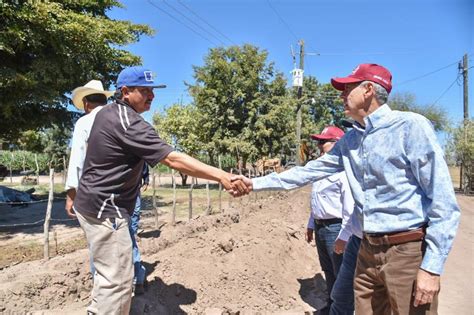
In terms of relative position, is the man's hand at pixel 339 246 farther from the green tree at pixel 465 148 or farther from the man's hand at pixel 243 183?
the green tree at pixel 465 148

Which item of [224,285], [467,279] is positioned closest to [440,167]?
[224,285]

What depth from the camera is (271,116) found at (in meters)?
22.3

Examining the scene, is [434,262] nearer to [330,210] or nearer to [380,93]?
[380,93]

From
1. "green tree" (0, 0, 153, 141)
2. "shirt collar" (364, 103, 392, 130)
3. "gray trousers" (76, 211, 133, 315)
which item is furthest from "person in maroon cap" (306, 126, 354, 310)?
"green tree" (0, 0, 153, 141)

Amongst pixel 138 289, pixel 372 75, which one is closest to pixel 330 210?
pixel 372 75

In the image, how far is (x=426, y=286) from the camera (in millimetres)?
2094

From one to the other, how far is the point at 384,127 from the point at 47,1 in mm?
9113

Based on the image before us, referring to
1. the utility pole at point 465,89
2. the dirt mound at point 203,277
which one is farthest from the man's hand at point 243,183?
the utility pole at point 465,89

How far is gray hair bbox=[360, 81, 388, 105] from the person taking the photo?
2.44 meters

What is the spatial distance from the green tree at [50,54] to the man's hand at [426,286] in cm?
900

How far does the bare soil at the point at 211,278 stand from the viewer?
431cm

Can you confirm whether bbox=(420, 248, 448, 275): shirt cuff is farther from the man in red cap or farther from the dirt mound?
the dirt mound

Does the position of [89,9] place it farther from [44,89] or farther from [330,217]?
[330,217]

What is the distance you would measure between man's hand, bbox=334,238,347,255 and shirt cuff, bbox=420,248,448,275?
1.41 metres
